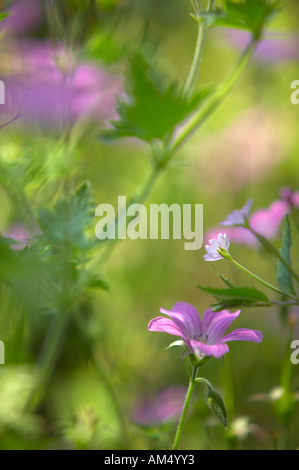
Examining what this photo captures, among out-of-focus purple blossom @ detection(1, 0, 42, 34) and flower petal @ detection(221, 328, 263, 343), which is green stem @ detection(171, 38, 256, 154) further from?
out-of-focus purple blossom @ detection(1, 0, 42, 34)

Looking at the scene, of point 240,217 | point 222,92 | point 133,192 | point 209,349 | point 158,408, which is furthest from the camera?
point 133,192

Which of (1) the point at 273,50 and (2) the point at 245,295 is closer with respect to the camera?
(2) the point at 245,295

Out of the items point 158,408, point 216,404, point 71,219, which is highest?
point 71,219

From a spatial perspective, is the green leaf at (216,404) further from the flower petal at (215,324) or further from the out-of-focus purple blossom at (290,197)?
the out-of-focus purple blossom at (290,197)

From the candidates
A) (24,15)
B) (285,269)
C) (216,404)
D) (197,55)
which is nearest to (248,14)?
(197,55)

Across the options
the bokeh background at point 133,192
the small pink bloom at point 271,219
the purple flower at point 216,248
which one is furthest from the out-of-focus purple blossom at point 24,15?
the purple flower at point 216,248

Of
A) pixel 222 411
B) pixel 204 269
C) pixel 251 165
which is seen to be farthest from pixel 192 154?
pixel 222 411

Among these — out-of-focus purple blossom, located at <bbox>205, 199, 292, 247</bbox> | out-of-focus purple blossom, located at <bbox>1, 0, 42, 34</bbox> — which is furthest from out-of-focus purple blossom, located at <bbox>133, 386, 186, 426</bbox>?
out-of-focus purple blossom, located at <bbox>1, 0, 42, 34</bbox>

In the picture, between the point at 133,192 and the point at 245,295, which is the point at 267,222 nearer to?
the point at 245,295
